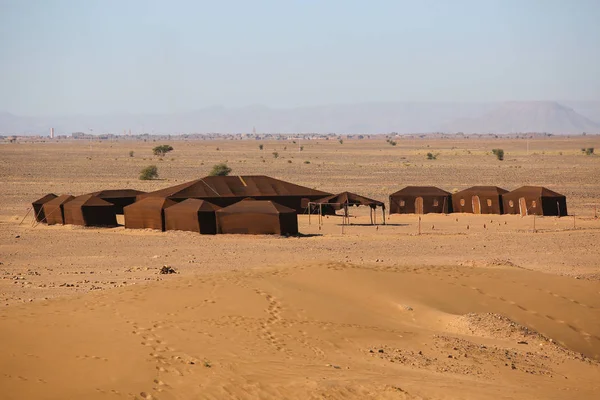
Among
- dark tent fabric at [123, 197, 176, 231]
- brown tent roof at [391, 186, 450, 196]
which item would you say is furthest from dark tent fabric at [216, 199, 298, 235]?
brown tent roof at [391, 186, 450, 196]

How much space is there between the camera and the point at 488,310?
20.3 metres

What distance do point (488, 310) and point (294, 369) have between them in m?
8.16

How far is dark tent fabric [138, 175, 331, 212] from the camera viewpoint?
39.4m

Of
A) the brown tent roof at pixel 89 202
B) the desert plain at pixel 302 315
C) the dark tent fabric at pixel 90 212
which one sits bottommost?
the desert plain at pixel 302 315

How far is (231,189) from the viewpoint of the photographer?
41156mm

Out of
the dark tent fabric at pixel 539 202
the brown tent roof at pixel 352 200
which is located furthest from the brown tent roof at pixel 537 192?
the brown tent roof at pixel 352 200

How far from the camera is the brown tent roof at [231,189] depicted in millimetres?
39219

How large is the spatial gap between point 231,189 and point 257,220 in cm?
663

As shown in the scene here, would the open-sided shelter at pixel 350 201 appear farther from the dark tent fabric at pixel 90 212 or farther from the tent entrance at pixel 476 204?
the dark tent fabric at pixel 90 212

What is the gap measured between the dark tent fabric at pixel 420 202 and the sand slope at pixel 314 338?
831 inches

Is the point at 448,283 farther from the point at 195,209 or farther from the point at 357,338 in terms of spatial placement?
the point at 195,209

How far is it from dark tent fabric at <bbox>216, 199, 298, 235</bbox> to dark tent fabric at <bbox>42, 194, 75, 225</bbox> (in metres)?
7.64

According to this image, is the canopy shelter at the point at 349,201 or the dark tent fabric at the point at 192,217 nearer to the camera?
the dark tent fabric at the point at 192,217

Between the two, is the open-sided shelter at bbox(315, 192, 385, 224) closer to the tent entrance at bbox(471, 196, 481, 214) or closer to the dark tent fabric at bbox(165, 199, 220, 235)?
the dark tent fabric at bbox(165, 199, 220, 235)
